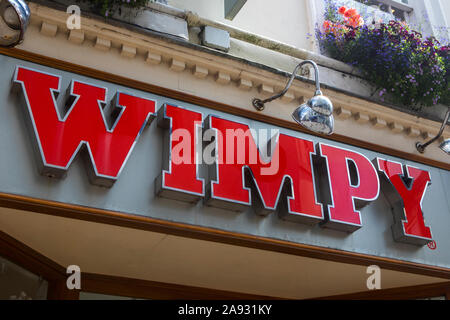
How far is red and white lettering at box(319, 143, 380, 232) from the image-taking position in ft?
21.3

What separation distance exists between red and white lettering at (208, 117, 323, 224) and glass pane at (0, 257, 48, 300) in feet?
7.58

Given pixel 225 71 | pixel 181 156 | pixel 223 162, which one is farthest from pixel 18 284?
pixel 225 71

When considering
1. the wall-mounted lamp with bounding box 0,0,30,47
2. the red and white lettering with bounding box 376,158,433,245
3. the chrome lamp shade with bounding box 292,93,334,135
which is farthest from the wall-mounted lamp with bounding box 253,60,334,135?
the wall-mounted lamp with bounding box 0,0,30,47

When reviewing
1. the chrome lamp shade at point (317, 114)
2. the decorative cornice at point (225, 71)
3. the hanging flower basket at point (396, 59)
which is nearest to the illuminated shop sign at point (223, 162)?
the decorative cornice at point (225, 71)

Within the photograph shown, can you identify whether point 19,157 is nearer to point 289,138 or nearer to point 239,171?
point 239,171

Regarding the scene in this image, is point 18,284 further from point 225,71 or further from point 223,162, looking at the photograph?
point 225,71

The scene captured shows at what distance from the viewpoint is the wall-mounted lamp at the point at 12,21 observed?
4.06 metres

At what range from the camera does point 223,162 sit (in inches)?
242

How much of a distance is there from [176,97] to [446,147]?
3.66m

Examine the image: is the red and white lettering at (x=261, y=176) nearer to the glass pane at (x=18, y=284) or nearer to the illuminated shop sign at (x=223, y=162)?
the illuminated shop sign at (x=223, y=162)

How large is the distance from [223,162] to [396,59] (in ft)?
11.5

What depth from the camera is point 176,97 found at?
21.0 ft

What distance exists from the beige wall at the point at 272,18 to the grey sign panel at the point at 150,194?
2192 millimetres
